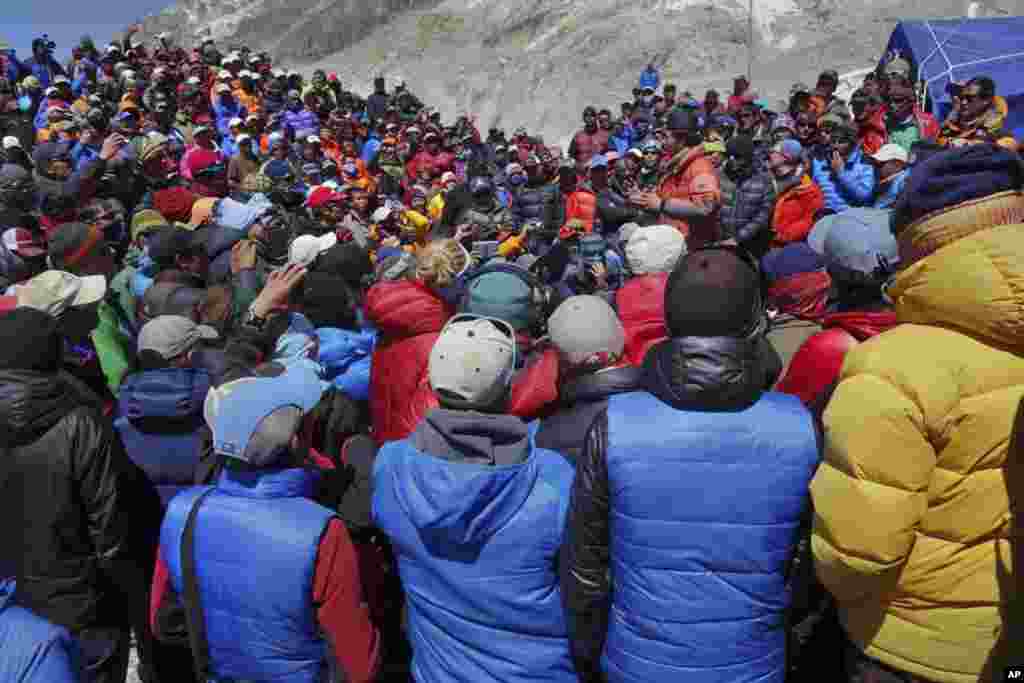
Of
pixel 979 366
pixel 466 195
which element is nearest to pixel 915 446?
pixel 979 366

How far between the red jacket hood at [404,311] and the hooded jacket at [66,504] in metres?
1.28

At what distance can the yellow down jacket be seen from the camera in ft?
6.00

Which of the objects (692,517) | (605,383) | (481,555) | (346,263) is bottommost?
(481,555)

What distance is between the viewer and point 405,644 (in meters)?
3.32

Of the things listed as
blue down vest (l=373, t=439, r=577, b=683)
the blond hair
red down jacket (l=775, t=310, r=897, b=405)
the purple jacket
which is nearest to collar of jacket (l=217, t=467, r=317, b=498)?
blue down vest (l=373, t=439, r=577, b=683)

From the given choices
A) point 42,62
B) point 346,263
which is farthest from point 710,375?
point 42,62

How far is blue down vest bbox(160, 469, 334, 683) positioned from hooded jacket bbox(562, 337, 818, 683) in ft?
2.67

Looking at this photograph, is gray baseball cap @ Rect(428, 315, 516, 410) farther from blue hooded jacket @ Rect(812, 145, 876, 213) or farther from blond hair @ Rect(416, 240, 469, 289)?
blue hooded jacket @ Rect(812, 145, 876, 213)

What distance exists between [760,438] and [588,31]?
1237 inches

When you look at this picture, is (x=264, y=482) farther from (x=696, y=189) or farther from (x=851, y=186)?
(x=851, y=186)

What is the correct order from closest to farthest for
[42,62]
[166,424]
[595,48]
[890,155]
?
1. [166,424]
2. [890,155]
3. [42,62]
4. [595,48]

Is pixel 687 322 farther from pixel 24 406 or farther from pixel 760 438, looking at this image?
pixel 24 406

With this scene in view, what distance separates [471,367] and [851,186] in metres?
5.45

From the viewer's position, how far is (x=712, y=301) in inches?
82.1
